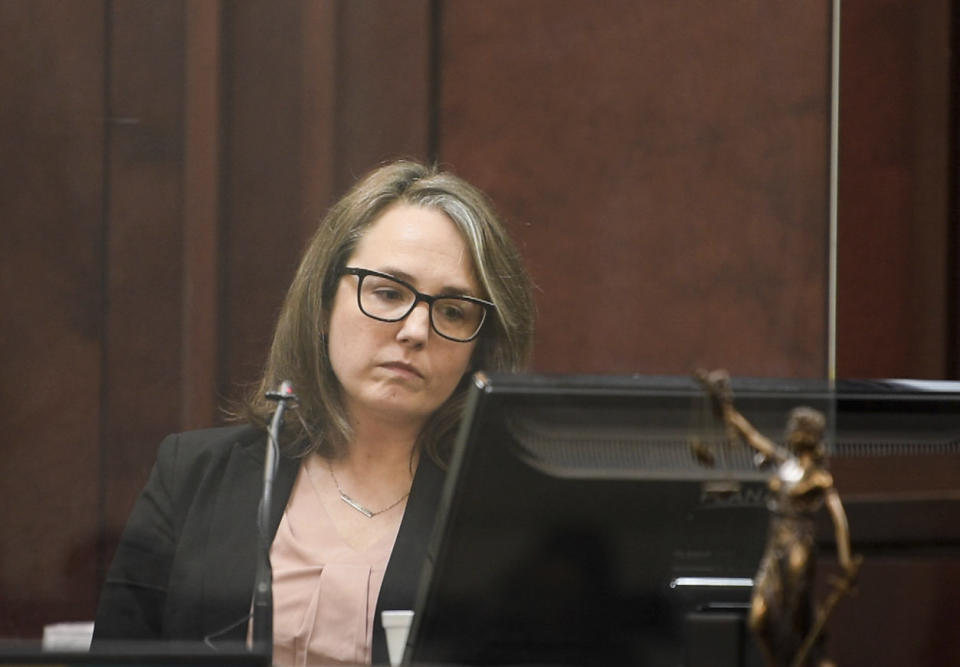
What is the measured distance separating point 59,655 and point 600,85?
198 cm

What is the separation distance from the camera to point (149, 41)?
2.54 meters

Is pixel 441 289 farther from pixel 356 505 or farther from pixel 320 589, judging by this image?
pixel 320 589

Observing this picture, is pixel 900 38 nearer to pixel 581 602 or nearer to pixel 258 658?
pixel 581 602

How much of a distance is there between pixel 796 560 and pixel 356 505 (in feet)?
4.06

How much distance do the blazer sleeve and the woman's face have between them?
0.33 m

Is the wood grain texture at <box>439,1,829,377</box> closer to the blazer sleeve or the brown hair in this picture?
the brown hair

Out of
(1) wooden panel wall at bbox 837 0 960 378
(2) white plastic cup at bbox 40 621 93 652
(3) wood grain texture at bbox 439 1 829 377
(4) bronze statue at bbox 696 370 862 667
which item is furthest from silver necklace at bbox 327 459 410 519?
(4) bronze statue at bbox 696 370 862 667

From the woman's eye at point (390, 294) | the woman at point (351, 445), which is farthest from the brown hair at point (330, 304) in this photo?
the woman's eye at point (390, 294)

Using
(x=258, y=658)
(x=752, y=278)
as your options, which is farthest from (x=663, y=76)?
(x=258, y=658)

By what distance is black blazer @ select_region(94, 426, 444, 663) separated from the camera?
6.56ft

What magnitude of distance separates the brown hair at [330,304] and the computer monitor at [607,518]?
2.99 feet

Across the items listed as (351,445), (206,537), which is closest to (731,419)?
(351,445)

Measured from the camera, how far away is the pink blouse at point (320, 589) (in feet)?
6.10

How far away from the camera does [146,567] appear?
2.07m
